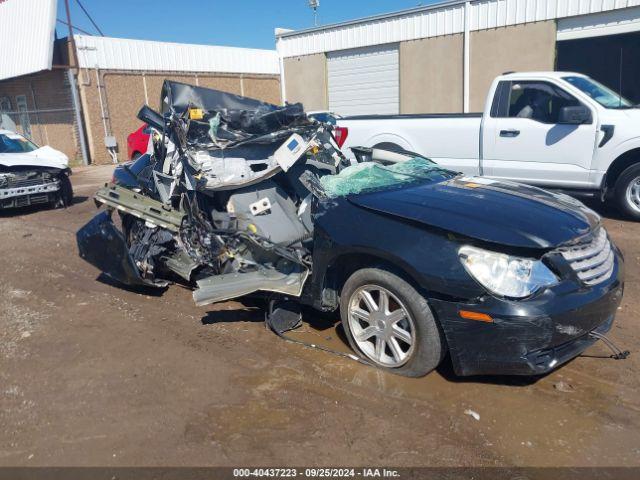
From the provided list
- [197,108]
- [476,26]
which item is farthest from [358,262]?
[476,26]

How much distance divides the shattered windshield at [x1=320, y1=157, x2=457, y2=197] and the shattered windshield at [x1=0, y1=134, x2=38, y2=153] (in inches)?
354

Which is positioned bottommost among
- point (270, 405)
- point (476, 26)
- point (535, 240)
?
point (270, 405)

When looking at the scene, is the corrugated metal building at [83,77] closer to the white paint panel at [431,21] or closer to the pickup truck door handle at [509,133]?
the white paint panel at [431,21]

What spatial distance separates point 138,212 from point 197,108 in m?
1.21

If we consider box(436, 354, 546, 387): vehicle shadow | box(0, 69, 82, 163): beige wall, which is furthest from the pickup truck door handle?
box(0, 69, 82, 163): beige wall

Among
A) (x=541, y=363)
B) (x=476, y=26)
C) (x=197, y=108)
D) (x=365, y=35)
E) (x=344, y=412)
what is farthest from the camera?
(x=365, y=35)

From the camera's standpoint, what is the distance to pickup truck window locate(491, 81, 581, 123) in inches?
304

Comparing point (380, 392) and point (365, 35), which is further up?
point (365, 35)

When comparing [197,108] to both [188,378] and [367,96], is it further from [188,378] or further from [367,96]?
[367,96]

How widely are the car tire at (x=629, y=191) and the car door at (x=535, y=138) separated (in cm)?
43

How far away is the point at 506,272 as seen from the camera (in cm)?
309

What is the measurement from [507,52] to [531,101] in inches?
300

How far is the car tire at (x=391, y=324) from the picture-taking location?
332 centimetres

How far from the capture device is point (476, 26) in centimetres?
1495
